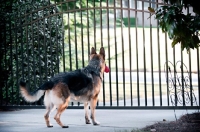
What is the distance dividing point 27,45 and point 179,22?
5.16 meters

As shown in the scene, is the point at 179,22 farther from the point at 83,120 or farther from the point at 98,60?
the point at 83,120

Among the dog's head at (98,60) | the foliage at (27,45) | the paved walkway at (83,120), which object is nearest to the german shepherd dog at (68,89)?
the dog's head at (98,60)

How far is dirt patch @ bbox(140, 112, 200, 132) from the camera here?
910 centimetres

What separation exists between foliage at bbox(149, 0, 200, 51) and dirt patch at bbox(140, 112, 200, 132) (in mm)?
1400

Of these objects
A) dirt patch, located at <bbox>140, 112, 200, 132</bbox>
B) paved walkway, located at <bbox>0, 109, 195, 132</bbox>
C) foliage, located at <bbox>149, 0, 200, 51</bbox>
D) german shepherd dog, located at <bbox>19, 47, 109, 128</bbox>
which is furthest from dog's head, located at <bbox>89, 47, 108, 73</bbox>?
foliage, located at <bbox>149, 0, 200, 51</bbox>

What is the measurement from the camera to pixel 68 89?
31.9 ft

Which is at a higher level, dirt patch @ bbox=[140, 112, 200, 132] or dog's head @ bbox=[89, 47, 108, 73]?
dog's head @ bbox=[89, 47, 108, 73]

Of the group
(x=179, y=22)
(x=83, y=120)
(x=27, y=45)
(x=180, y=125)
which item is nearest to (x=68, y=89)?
(x=83, y=120)

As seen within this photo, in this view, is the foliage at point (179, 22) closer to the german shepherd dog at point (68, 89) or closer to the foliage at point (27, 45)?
the german shepherd dog at point (68, 89)

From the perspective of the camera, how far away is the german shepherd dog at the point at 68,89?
9.67 metres

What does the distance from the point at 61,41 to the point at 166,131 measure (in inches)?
191

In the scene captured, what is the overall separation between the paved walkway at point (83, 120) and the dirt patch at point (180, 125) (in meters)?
0.31

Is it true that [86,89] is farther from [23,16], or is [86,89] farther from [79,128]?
[23,16]

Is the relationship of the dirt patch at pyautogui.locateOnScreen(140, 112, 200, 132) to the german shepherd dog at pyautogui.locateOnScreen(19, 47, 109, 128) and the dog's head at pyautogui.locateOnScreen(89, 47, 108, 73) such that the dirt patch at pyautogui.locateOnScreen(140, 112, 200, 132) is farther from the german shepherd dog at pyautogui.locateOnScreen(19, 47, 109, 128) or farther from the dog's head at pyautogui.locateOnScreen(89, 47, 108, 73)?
the dog's head at pyautogui.locateOnScreen(89, 47, 108, 73)
